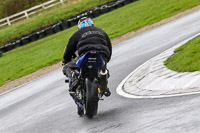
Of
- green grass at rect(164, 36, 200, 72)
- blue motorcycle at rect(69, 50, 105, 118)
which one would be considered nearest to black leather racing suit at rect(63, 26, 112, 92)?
blue motorcycle at rect(69, 50, 105, 118)

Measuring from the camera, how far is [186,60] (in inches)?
394

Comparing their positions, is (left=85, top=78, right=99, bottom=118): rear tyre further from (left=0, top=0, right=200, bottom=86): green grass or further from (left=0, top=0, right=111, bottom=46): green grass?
(left=0, top=0, right=111, bottom=46): green grass

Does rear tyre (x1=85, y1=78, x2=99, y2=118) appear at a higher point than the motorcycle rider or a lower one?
lower

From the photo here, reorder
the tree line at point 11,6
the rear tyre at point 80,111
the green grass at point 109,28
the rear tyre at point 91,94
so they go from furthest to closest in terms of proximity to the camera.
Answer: the tree line at point 11,6, the green grass at point 109,28, the rear tyre at point 80,111, the rear tyre at point 91,94

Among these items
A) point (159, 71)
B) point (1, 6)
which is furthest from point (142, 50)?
point (1, 6)

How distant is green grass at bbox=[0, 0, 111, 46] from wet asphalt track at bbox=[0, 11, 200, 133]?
25841 mm

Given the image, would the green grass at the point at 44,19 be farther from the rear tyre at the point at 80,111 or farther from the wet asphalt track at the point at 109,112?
the rear tyre at the point at 80,111

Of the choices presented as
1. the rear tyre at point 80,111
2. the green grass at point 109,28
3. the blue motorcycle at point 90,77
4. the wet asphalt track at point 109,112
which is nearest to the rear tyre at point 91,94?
the blue motorcycle at point 90,77

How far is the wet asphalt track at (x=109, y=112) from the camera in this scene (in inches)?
242

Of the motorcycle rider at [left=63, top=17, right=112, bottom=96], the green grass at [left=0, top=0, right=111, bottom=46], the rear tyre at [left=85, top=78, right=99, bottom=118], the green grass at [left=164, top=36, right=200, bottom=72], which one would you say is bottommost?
the green grass at [left=0, top=0, right=111, bottom=46]

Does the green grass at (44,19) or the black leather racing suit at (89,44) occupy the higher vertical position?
the black leather racing suit at (89,44)

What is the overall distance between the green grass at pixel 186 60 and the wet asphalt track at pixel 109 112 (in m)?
1.47

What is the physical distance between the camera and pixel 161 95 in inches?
318

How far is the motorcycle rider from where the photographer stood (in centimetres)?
764
